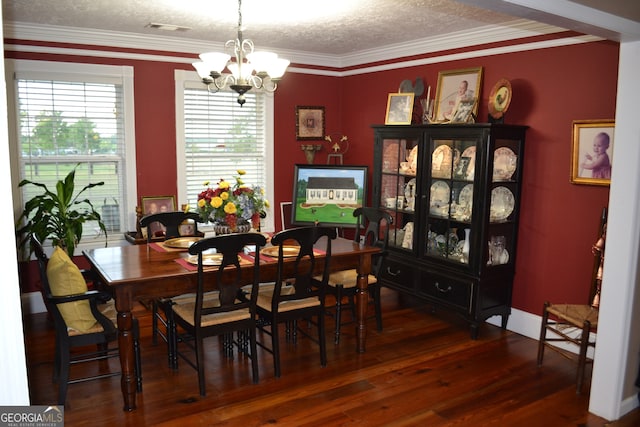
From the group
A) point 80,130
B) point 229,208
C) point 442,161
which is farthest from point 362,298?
point 80,130

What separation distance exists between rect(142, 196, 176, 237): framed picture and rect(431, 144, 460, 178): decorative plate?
8.43 ft

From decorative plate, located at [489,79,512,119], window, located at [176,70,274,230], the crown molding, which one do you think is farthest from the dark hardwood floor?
the crown molding

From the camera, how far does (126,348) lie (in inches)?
117

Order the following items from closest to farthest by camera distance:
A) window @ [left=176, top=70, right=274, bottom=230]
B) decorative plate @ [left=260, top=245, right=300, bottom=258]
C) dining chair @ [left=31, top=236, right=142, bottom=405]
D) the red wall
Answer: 1. dining chair @ [left=31, top=236, right=142, bottom=405]
2. decorative plate @ [left=260, top=245, right=300, bottom=258]
3. the red wall
4. window @ [left=176, top=70, right=274, bottom=230]

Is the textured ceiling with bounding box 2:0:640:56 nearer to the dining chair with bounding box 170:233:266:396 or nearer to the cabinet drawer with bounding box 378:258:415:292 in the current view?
the dining chair with bounding box 170:233:266:396

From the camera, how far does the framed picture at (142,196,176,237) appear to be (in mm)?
5043

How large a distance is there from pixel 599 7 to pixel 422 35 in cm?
243

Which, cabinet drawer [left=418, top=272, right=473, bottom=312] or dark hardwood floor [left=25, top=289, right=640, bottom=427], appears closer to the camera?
dark hardwood floor [left=25, top=289, right=640, bottom=427]

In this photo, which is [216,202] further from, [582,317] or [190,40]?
[582,317]

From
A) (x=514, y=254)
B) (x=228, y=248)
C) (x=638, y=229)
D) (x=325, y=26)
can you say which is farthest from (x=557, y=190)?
(x=228, y=248)

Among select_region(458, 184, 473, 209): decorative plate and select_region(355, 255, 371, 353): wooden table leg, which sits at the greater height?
select_region(458, 184, 473, 209): decorative plate

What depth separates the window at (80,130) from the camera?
4527 mm

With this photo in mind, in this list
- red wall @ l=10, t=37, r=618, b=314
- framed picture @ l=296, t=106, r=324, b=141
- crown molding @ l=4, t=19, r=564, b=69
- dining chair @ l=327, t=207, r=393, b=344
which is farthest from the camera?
framed picture @ l=296, t=106, r=324, b=141

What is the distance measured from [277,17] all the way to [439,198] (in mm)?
1978
